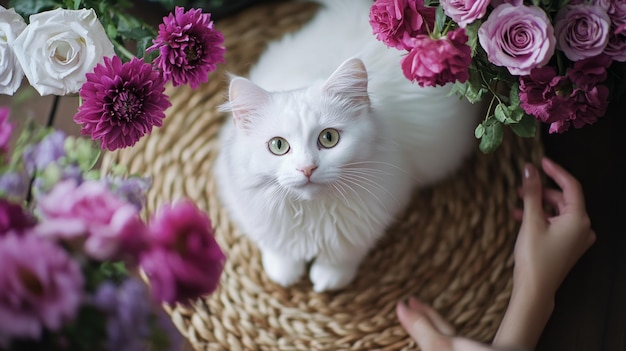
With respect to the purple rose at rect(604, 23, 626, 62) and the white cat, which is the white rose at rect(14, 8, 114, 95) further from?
the purple rose at rect(604, 23, 626, 62)

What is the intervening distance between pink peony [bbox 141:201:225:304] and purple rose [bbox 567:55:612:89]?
0.60 m

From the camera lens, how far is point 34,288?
46 centimetres

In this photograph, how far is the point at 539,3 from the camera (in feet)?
2.84

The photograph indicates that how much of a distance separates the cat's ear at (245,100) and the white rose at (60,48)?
20 centimetres

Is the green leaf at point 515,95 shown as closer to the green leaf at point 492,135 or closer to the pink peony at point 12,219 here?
the green leaf at point 492,135

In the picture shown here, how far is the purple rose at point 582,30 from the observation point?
848 millimetres

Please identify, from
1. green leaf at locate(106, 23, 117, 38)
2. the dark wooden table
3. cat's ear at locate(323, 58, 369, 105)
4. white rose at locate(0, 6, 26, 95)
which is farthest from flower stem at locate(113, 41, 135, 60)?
the dark wooden table

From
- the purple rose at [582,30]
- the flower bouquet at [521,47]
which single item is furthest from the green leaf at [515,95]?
the purple rose at [582,30]

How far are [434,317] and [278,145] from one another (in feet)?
1.70

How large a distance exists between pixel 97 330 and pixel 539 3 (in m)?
0.69

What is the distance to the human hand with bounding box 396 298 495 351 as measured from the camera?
115 centimetres

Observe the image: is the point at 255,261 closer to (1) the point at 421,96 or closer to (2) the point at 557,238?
(1) the point at 421,96

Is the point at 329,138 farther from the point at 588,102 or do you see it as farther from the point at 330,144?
the point at 588,102

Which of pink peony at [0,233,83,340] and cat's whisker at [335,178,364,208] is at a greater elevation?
pink peony at [0,233,83,340]
